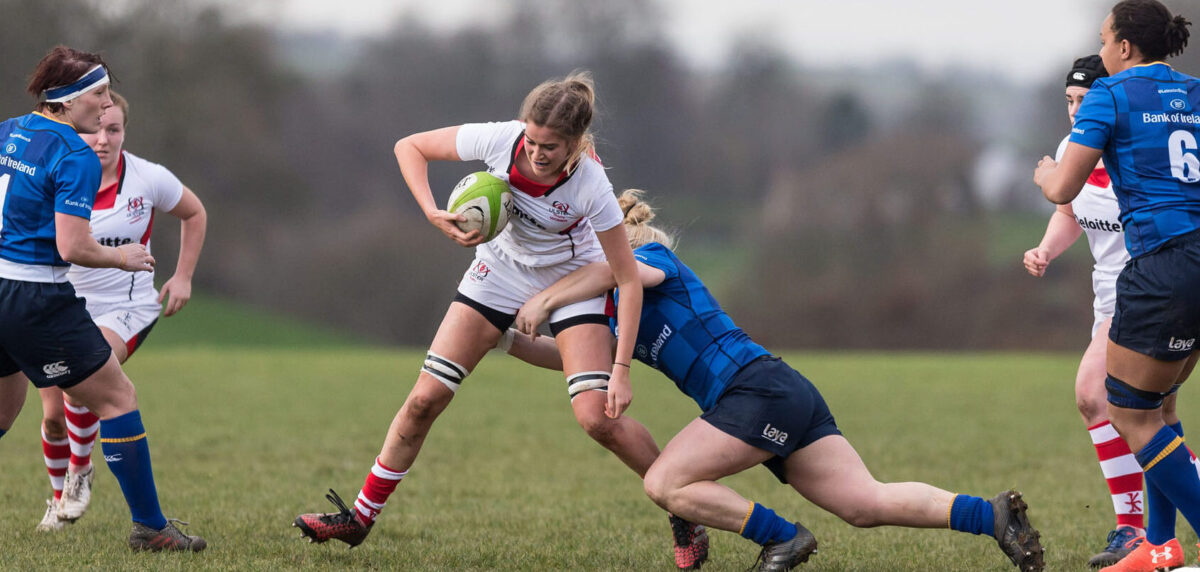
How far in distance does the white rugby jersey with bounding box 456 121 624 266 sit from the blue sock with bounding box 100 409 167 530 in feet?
5.90

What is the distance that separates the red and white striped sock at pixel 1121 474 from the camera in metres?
5.50

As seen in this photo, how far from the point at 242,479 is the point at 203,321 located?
116 ft

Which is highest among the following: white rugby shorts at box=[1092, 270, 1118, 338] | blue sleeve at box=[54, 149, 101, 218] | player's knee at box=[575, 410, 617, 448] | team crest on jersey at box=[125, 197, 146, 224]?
blue sleeve at box=[54, 149, 101, 218]

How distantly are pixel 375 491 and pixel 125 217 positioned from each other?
6.99 ft

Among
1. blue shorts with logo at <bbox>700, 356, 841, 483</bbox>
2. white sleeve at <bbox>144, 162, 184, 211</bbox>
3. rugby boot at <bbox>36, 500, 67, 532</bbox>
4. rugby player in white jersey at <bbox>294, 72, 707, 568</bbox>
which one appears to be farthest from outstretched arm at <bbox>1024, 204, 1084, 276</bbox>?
rugby boot at <bbox>36, 500, 67, 532</bbox>

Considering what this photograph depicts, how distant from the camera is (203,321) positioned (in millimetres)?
41438

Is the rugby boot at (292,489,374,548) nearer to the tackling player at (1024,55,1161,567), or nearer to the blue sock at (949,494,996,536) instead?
the blue sock at (949,494,996,536)

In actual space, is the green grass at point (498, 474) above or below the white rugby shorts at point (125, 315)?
below

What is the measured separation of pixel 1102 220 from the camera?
569cm

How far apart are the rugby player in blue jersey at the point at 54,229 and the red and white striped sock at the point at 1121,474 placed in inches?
174

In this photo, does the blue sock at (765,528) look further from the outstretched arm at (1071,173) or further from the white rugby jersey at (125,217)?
the white rugby jersey at (125,217)

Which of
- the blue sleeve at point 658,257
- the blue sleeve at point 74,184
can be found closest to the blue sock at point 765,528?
the blue sleeve at point 658,257

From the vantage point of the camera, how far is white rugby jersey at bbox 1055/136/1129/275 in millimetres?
5652

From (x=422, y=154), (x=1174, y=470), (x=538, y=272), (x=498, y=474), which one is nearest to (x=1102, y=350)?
(x=1174, y=470)
